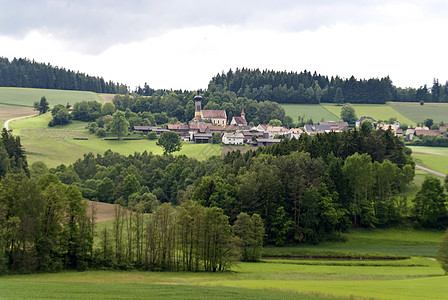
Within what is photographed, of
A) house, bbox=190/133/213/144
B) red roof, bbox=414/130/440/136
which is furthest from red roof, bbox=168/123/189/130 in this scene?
red roof, bbox=414/130/440/136

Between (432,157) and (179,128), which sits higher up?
(179,128)

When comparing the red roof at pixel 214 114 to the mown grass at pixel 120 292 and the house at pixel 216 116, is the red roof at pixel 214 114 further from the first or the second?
the mown grass at pixel 120 292

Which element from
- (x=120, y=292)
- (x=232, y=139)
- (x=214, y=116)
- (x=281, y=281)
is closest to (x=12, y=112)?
(x=214, y=116)

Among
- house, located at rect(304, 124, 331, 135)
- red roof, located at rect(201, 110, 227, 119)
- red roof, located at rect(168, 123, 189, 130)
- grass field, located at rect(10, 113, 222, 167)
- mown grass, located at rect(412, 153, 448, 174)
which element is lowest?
grass field, located at rect(10, 113, 222, 167)

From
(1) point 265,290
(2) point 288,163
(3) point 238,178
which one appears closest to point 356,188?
(2) point 288,163

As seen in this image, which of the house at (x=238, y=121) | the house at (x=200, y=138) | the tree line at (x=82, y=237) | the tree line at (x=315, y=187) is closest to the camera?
the tree line at (x=82, y=237)

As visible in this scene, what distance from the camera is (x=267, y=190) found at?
225 feet

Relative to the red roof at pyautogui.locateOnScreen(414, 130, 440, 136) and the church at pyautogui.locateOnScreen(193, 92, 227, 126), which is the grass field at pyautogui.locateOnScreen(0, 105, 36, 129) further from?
the red roof at pyautogui.locateOnScreen(414, 130, 440, 136)

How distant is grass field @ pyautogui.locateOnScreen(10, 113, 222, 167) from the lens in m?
122

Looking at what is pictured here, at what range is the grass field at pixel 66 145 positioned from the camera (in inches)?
4818

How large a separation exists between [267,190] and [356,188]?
14.2 meters

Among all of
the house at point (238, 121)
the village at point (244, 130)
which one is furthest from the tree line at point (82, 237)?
the house at point (238, 121)

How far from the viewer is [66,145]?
134500 mm

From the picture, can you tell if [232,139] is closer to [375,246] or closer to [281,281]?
[375,246]
